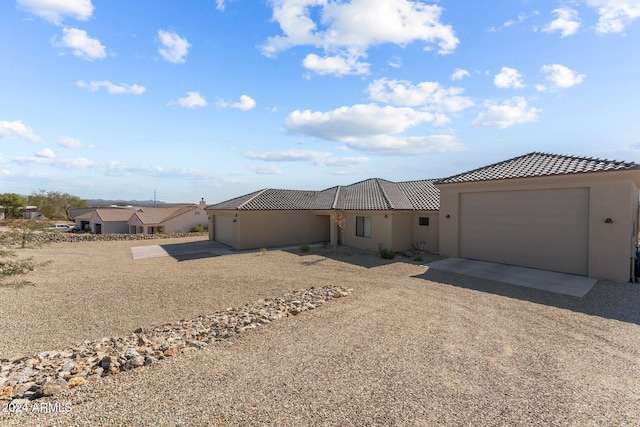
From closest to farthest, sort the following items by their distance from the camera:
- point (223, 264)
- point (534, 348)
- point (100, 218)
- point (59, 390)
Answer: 1. point (59, 390)
2. point (534, 348)
3. point (223, 264)
4. point (100, 218)

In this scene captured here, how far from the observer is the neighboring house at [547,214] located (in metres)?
11.7

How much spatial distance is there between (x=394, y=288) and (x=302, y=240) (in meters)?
14.8

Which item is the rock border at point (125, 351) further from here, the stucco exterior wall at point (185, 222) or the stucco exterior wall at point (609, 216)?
the stucco exterior wall at point (185, 222)

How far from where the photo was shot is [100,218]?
4872 centimetres

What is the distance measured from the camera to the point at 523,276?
1269 cm

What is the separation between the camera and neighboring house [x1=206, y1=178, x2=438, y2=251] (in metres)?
19.5

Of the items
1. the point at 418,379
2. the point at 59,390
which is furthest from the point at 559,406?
the point at 59,390

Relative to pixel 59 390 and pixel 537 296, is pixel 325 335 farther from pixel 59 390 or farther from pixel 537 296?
pixel 537 296

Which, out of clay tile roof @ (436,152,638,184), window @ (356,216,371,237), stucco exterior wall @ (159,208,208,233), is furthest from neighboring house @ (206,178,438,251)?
stucco exterior wall @ (159,208,208,233)

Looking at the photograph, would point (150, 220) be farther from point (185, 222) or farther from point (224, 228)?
point (224, 228)

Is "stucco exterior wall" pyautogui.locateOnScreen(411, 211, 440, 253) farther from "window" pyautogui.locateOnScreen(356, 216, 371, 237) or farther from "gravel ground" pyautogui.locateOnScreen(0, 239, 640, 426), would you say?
"gravel ground" pyautogui.locateOnScreen(0, 239, 640, 426)

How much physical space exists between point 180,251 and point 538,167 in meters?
22.4

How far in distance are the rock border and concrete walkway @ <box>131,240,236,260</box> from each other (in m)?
12.1

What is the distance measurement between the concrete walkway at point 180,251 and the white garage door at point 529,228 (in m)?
15.5
